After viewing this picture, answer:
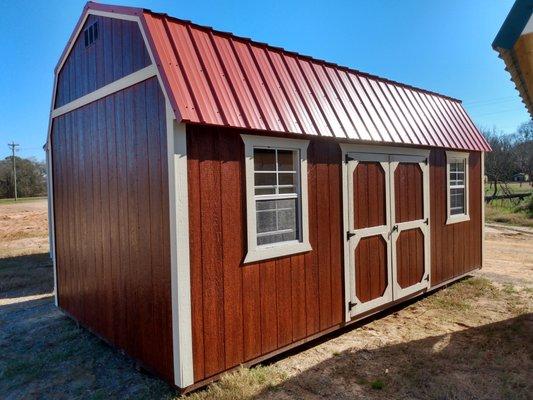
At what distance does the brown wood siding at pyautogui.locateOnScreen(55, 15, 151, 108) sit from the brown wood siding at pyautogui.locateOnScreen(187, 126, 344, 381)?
1144mm

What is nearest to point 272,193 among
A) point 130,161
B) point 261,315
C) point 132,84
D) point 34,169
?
point 261,315

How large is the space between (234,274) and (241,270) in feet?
0.29

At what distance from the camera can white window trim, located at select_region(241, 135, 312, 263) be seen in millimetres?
3764

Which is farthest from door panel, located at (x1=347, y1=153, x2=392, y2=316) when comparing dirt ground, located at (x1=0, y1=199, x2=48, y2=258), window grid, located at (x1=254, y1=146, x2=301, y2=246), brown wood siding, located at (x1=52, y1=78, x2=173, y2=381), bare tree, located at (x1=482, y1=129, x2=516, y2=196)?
bare tree, located at (x1=482, y1=129, x2=516, y2=196)

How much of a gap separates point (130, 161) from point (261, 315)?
2.08 m

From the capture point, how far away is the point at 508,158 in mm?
32250

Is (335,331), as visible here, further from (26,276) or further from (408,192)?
(26,276)

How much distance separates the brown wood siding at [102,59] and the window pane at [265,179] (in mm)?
1504

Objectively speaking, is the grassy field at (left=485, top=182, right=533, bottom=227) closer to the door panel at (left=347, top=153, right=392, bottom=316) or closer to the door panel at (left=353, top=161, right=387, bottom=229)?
the door panel at (left=347, top=153, right=392, bottom=316)

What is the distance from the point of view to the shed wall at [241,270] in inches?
136

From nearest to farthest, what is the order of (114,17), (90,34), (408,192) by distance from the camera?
(114,17)
(90,34)
(408,192)

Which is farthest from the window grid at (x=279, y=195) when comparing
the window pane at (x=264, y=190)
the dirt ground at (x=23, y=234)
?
the dirt ground at (x=23, y=234)

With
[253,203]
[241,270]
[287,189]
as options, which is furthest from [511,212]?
[241,270]

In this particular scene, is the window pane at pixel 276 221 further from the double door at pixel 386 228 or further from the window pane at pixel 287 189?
the double door at pixel 386 228
